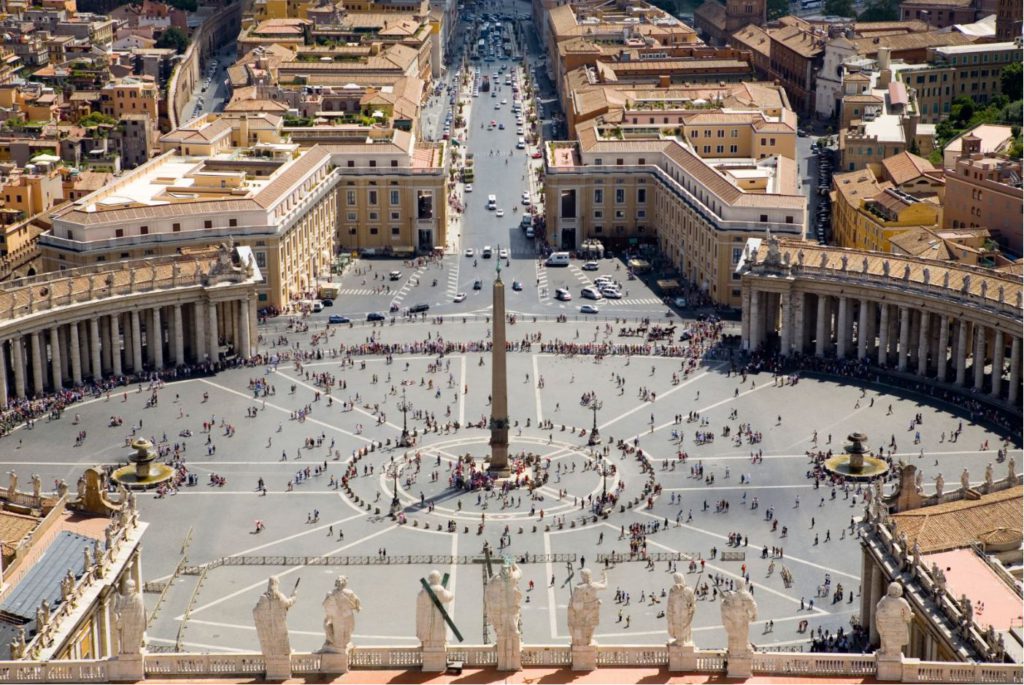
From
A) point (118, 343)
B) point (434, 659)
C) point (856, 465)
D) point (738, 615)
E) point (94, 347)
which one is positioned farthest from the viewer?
point (118, 343)

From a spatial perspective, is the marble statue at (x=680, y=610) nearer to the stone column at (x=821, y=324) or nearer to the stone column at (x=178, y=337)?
the stone column at (x=821, y=324)

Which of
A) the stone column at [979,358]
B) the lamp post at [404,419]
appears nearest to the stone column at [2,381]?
the lamp post at [404,419]

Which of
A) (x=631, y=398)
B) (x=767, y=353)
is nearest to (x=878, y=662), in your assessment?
(x=631, y=398)

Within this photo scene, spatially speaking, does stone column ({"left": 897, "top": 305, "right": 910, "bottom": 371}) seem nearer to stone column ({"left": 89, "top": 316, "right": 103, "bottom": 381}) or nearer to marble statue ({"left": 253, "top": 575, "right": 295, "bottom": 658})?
stone column ({"left": 89, "top": 316, "right": 103, "bottom": 381})

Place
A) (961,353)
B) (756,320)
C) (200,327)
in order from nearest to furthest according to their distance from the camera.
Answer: (961,353), (200,327), (756,320)

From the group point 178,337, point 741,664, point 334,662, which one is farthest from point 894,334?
point 334,662

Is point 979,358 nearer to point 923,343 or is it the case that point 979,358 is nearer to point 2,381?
point 923,343

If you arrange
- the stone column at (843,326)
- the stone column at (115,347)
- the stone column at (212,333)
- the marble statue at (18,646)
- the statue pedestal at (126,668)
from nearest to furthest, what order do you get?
the statue pedestal at (126,668)
the marble statue at (18,646)
the stone column at (115,347)
the stone column at (843,326)
the stone column at (212,333)
